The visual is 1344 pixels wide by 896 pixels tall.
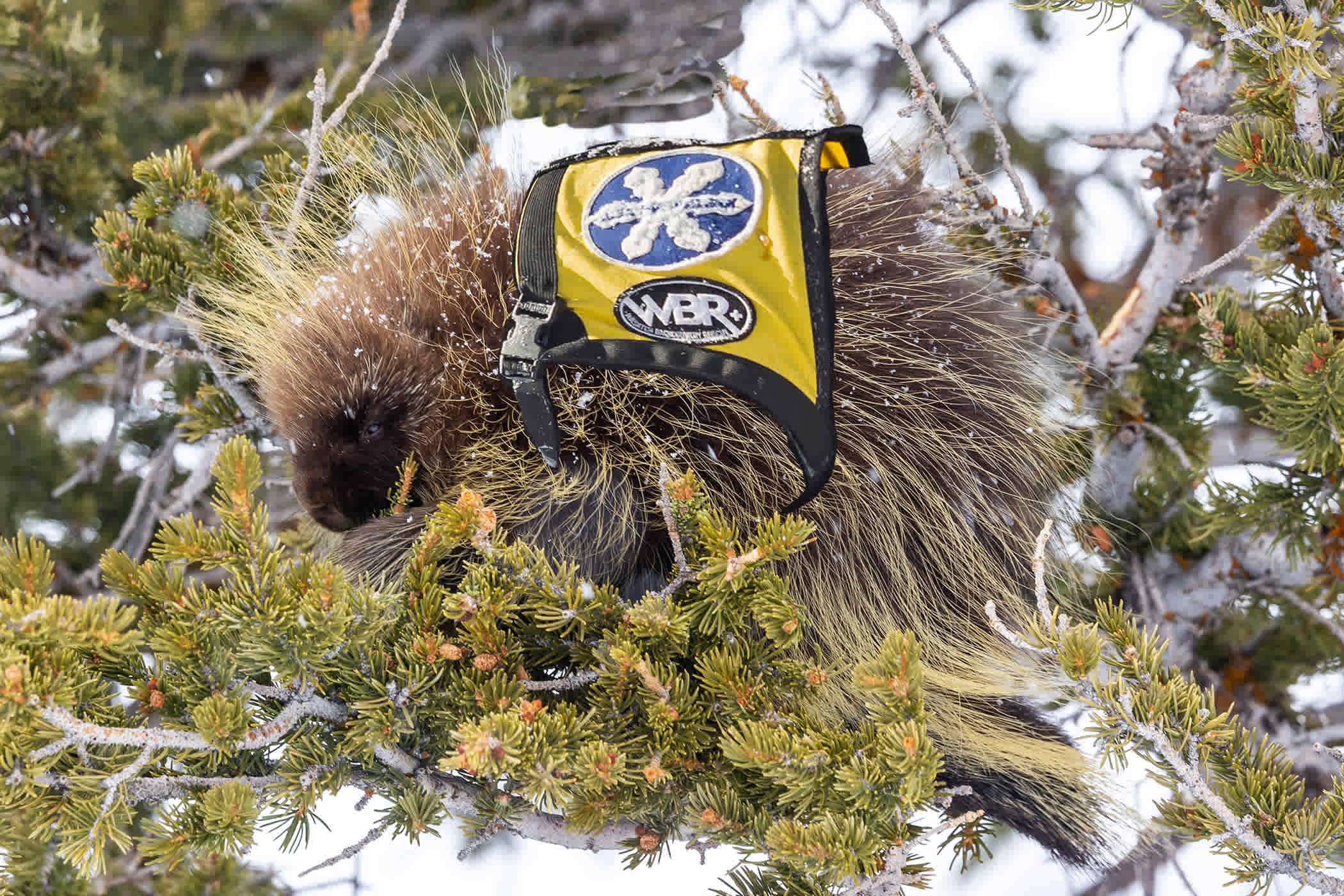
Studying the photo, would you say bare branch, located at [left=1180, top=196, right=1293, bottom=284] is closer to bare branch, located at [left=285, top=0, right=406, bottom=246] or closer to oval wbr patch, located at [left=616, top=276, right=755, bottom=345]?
oval wbr patch, located at [left=616, top=276, right=755, bottom=345]

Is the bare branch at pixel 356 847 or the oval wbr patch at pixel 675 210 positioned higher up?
the oval wbr patch at pixel 675 210

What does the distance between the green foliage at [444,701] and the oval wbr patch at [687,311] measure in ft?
0.64

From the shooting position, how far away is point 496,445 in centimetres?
146

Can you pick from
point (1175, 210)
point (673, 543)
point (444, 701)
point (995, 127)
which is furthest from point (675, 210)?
point (1175, 210)

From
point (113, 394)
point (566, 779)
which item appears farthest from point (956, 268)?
point (113, 394)

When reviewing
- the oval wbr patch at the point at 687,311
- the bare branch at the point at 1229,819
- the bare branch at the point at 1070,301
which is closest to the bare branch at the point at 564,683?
the oval wbr patch at the point at 687,311

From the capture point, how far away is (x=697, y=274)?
3.91 feet

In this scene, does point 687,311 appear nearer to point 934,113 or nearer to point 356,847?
point 934,113

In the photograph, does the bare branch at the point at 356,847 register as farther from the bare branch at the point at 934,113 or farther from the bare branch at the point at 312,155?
the bare branch at the point at 934,113

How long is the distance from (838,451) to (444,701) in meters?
0.63

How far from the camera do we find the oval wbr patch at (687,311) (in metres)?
1.19

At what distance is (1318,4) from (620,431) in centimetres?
114

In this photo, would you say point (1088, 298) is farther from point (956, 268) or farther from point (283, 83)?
point (283, 83)

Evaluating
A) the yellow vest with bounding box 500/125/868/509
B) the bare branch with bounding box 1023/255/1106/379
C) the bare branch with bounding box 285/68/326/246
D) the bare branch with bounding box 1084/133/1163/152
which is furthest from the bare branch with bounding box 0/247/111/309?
the bare branch with bounding box 1084/133/1163/152
